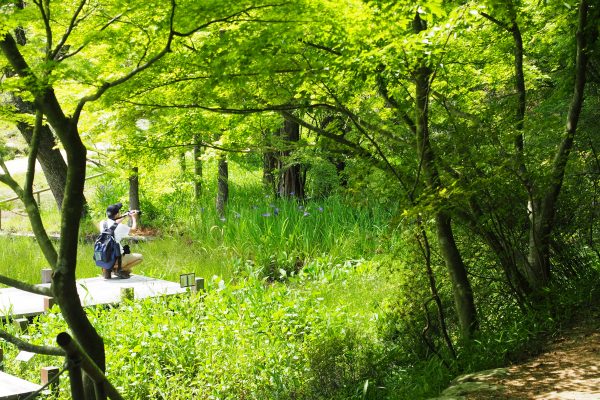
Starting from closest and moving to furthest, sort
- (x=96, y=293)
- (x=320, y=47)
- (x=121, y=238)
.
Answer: (x=320, y=47) → (x=96, y=293) → (x=121, y=238)

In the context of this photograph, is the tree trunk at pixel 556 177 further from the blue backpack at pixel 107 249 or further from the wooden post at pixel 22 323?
the blue backpack at pixel 107 249

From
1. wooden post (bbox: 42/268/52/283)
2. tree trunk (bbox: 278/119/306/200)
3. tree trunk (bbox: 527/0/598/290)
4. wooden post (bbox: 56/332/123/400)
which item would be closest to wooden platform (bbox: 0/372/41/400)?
wooden post (bbox: 56/332/123/400)

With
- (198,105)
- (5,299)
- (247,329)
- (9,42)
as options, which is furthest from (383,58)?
(5,299)

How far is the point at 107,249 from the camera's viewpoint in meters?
10.3

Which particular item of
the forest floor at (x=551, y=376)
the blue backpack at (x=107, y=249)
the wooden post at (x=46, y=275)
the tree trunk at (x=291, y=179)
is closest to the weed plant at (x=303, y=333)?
the forest floor at (x=551, y=376)

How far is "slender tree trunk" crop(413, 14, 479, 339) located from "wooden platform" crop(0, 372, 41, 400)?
331 cm

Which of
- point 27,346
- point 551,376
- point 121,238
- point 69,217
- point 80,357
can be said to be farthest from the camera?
point 121,238

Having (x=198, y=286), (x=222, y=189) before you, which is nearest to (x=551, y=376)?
(x=198, y=286)

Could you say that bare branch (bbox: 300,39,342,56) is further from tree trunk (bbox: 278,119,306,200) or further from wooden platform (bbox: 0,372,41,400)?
tree trunk (bbox: 278,119,306,200)

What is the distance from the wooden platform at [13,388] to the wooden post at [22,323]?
1.62m

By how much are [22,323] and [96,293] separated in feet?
5.33

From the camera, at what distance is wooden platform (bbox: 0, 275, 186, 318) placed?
28.5ft

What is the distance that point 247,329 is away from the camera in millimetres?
7141

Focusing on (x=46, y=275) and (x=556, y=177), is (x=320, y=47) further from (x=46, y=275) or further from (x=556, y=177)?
(x=46, y=275)
